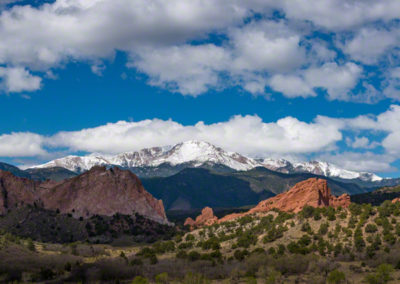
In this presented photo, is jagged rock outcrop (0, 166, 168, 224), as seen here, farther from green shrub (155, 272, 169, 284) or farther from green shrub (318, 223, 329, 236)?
green shrub (155, 272, 169, 284)

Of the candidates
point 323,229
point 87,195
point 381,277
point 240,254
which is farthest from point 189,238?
point 87,195

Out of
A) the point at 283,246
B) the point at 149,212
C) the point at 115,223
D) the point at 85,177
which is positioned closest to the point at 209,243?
the point at 283,246

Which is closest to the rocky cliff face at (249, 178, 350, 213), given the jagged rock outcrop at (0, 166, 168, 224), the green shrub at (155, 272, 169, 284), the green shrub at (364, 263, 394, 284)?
the green shrub at (364, 263, 394, 284)

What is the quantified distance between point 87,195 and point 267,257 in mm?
122272

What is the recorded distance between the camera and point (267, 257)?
77500 millimetres

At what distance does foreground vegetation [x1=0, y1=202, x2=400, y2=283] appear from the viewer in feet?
221

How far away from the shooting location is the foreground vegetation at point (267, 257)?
6744 cm

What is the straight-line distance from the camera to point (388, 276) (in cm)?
6016

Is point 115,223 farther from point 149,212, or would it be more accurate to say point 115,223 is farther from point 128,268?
point 128,268

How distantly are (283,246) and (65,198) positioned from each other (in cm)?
11872

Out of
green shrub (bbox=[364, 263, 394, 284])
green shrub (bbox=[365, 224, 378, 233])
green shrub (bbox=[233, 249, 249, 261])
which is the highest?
green shrub (bbox=[365, 224, 378, 233])

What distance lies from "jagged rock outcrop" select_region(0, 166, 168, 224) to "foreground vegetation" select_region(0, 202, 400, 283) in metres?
59.1

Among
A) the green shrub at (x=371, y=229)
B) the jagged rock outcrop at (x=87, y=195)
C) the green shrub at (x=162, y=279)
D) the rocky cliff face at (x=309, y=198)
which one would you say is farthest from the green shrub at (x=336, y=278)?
the jagged rock outcrop at (x=87, y=195)

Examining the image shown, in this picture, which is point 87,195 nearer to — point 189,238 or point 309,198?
point 189,238
